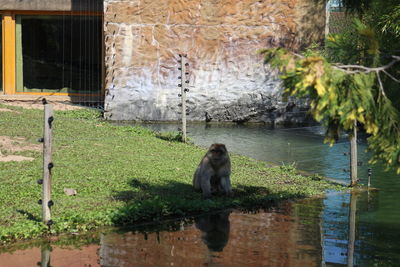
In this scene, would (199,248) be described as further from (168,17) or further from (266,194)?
(168,17)

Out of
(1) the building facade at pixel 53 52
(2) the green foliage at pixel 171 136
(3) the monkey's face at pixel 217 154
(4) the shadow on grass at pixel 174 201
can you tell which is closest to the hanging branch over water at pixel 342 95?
(4) the shadow on grass at pixel 174 201

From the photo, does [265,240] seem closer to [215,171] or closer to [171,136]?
[215,171]

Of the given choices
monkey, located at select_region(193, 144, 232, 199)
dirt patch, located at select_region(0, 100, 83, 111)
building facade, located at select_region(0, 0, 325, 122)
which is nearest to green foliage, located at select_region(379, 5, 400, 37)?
monkey, located at select_region(193, 144, 232, 199)

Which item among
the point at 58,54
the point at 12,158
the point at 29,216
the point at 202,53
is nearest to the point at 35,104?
the point at 58,54

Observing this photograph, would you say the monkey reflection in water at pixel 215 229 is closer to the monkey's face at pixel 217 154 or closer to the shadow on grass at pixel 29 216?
the monkey's face at pixel 217 154

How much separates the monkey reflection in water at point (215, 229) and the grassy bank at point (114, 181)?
263mm

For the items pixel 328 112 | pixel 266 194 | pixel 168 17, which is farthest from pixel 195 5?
pixel 328 112

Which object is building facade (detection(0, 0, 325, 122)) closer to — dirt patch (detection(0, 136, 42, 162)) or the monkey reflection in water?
dirt patch (detection(0, 136, 42, 162))

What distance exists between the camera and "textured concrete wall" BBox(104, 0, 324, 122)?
874 inches

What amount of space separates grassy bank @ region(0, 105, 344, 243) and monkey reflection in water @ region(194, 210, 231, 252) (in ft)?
0.86

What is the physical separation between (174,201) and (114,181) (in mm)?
1848

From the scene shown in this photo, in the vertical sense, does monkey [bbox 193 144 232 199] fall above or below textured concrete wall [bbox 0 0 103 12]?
below

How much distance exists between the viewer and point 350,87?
22.7ft

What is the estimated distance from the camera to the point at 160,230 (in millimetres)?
10266
